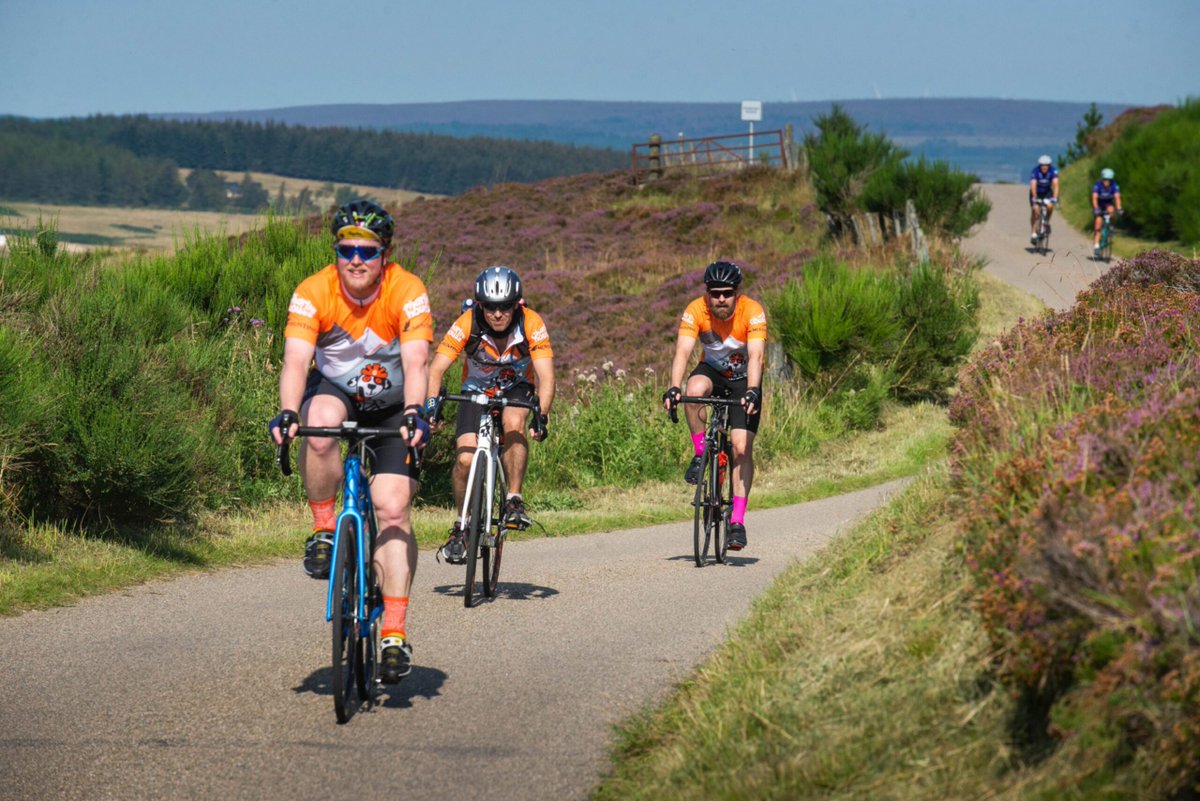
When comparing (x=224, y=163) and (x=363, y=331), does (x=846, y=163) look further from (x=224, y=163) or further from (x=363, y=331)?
(x=224, y=163)

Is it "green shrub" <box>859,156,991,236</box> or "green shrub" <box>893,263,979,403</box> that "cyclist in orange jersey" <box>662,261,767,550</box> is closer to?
"green shrub" <box>893,263,979,403</box>

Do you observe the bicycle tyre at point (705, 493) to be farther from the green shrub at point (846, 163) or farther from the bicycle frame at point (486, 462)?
the green shrub at point (846, 163)

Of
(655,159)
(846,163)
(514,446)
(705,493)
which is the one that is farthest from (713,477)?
(655,159)

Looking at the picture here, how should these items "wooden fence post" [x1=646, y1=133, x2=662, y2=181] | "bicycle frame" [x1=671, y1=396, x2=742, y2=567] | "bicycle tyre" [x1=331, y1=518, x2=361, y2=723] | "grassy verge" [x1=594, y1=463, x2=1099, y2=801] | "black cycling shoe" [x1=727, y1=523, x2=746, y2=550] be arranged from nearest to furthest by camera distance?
1. "grassy verge" [x1=594, y1=463, x2=1099, y2=801]
2. "bicycle tyre" [x1=331, y1=518, x2=361, y2=723]
3. "bicycle frame" [x1=671, y1=396, x2=742, y2=567]
4. "black cycling shoe" [x1=727, y1=523, x2=746, y2=550]
5. "wooden fence post" [x1=646, y1=133, x2=662, y2=181]

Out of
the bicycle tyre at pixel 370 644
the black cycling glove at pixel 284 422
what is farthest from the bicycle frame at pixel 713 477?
the black cycling glove at pixel 284 422

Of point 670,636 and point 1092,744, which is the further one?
point 670,636

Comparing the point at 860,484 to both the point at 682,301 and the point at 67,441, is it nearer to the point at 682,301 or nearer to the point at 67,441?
the point at 67,441

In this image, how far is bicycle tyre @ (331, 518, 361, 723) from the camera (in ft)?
19.0

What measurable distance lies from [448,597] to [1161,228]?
110 feet

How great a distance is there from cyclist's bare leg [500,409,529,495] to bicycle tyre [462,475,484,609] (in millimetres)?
528

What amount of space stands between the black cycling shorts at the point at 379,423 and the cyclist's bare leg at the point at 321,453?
63 millimetres

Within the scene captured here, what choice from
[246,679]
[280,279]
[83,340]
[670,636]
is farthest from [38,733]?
[280,279]

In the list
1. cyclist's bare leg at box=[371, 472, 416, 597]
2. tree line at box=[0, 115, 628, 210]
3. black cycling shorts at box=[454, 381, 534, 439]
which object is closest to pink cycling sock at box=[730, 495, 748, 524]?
black cycling shorts at box=[454, 381, 534, 439]

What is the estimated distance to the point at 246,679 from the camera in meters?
6.76
